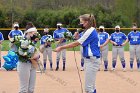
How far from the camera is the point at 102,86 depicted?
12.9 m

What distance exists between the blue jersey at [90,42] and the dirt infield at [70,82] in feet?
12.1

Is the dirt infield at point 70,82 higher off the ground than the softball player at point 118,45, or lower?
lower

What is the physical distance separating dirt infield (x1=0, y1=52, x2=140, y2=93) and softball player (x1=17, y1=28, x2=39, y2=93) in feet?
8.25

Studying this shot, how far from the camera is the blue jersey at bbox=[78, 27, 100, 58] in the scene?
26.9 feet

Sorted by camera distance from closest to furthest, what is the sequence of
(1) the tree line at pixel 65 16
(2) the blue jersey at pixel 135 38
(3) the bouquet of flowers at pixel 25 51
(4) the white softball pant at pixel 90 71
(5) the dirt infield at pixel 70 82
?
(4) the white softball pant at pixel 90 71 < (3) the bouquet of flowers at pixel 25 51 < (5) the dirt infield at pixel 70 82 < (2) the blue jersey at pixel 135 38 < (1) the tree line at pixel 65 16

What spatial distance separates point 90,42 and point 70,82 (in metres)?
5.74

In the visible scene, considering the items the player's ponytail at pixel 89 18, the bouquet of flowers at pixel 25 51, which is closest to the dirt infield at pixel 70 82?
the bouquet of flowers at pixel 25 51

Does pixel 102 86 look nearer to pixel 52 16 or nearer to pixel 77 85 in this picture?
pixel 77 85

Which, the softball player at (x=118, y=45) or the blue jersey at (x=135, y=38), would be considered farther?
the blue jersey at (x=135, y=38)

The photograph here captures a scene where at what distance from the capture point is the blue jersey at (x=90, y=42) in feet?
26.9

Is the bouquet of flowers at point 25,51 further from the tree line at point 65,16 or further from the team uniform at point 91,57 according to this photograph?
the tree line at point 65,16

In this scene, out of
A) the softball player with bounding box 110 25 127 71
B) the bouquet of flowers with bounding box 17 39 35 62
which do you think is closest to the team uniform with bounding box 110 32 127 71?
the softball player with bounding box 110 25 127 71

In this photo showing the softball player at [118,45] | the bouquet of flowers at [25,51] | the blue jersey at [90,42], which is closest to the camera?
the blue jersey at [90,42]

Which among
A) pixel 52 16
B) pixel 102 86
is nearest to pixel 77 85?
pixel 102 86
